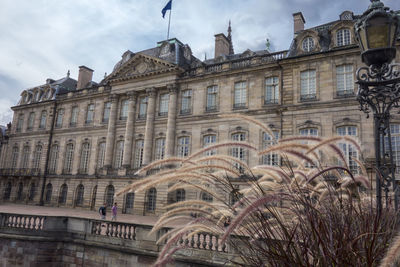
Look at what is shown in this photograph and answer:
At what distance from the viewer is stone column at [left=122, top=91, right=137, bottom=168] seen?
1115 inches

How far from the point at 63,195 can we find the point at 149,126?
12168mm

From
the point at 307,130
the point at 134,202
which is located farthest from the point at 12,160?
the point at 307,130

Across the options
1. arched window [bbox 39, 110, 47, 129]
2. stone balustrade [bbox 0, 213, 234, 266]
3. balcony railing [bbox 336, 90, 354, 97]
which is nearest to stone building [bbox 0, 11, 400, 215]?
balcony railing [bbox 336, 90, 354, 97]

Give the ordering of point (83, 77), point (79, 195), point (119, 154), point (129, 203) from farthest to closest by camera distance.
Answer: point (83, 77) < point (79, 195) < point (119, 154) < point (129, 203)

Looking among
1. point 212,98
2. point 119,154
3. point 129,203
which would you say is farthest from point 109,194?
point 212,98

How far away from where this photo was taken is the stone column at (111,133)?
96.9ft

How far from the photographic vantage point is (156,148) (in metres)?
27.6

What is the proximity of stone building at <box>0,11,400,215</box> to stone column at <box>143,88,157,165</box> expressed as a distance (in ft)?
0.28

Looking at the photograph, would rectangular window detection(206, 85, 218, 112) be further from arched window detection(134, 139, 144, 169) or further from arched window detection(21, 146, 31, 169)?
arched window detection(21, 146, 31, 169)

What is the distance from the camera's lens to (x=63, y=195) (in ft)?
106

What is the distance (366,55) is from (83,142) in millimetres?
31741

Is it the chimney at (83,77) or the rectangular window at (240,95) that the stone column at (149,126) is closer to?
the rectangular window at (240,95)

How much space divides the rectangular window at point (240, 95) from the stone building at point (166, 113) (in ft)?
0.26

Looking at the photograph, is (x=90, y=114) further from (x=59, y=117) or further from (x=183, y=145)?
(x=183, y=145)
